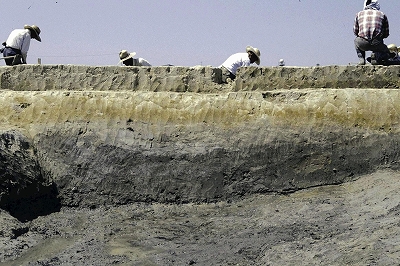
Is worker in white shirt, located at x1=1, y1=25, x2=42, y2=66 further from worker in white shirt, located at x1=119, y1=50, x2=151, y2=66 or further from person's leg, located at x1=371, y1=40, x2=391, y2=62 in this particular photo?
person's leg, located at x1=371, y1=40, x2=391, y2=62

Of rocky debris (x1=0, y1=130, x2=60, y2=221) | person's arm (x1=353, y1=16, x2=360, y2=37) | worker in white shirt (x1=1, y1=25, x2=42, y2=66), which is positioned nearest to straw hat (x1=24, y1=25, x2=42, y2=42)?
worker in white shirt (x1=1, y1=25, x2=42, y2=66)

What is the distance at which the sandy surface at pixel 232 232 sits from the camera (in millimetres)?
5426

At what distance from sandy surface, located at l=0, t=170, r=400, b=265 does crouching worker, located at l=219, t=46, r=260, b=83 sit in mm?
1741

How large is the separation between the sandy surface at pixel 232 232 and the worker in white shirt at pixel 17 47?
8.82ft

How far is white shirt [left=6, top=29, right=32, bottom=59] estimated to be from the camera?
873cm

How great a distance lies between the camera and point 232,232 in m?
6.36

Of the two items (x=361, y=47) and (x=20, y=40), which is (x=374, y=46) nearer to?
(x=361, y=47)

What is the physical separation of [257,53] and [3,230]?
3889mm

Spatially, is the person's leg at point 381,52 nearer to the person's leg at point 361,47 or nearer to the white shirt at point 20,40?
the person's leg at point 361,47

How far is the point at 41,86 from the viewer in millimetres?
7902

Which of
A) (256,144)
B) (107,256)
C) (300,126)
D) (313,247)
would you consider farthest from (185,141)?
(313,247)

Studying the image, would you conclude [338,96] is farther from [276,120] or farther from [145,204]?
[145,204]

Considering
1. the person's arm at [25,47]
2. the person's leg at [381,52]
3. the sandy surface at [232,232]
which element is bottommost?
the sandy surface at [232,232]

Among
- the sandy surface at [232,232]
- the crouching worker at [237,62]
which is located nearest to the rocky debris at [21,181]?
the sandy surface at [232,232]
